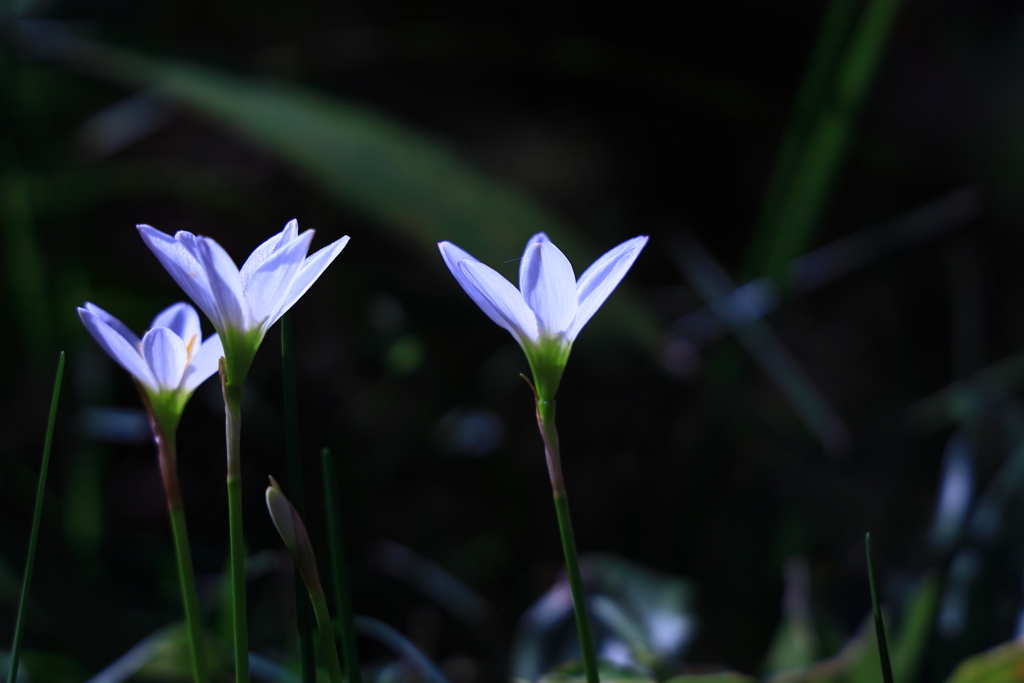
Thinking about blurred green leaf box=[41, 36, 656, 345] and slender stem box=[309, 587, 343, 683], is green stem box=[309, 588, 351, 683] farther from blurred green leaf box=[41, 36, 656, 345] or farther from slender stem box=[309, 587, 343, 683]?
blurred green leaf box=[41, 36, 656, 345]

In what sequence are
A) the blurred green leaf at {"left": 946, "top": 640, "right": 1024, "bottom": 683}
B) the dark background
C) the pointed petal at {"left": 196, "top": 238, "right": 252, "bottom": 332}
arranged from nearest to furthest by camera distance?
the pointed petal at {"left": 196, "top": 238, "right": 252, "bottom": 332}
the blurred green leaf at {"left": 946, "top": 640, "right": 1024, "bottom": 683}
the dark background

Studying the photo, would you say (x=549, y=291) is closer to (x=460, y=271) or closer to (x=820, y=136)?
(x=460, y=271)

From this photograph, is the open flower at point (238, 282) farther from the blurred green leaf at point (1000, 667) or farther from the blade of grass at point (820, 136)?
the blade of grass at point (820, 136)

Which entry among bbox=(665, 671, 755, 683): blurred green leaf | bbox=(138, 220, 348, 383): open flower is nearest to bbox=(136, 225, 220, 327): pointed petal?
bbox=(138, 220, 348, 383): open flower

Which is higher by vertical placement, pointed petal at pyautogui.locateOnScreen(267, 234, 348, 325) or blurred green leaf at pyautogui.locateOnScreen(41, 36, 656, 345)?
blurred green leaf at pyautogui.locateOnScreen(41, 36, 656, 345)

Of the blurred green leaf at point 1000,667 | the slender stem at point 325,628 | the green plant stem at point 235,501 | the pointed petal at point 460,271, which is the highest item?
the pointed petal at point 460,271

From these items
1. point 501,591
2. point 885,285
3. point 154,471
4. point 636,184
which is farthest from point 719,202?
point 154,471

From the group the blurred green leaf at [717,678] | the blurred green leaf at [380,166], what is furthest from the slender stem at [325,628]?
the blurred green leaf at [380,166]

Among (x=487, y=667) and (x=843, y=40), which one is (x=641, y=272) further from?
(x=487, y=667)
